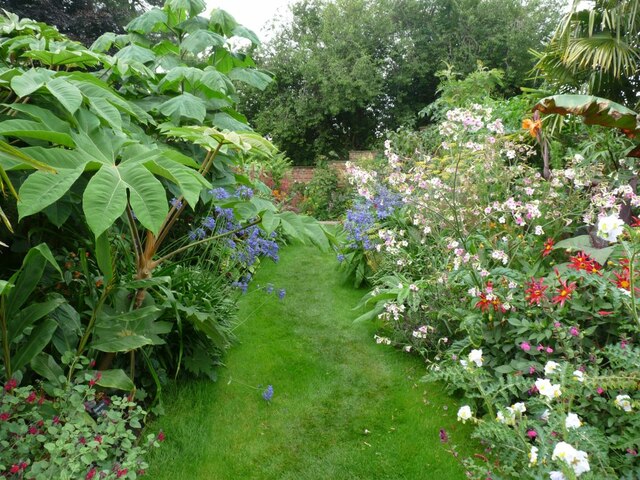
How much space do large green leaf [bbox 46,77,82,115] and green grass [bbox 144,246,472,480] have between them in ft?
5.28

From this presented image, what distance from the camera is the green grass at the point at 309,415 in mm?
2088

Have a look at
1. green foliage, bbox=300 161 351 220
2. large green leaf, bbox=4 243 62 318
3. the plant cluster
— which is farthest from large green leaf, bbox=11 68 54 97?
green foliage, bbox=300 161 351 220

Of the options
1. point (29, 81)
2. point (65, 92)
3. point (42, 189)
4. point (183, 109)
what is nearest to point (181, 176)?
point (42, 189)

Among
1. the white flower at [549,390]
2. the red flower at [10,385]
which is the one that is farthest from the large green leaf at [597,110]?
the red flower at [10,385]

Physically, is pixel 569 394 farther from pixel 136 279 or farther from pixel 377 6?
pixel 377 6

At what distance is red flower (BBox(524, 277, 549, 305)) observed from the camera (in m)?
2.23

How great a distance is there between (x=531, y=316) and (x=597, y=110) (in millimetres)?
1662

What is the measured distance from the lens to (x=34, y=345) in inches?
67.8

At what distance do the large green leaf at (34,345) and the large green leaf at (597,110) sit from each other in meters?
3.39

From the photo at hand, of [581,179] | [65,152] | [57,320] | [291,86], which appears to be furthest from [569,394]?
[291,86]

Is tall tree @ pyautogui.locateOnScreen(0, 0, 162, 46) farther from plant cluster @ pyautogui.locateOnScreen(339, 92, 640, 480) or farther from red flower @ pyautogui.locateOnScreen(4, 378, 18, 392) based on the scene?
red flower @ pyautogui.locateOnScreen(4, 378, 18, 392)

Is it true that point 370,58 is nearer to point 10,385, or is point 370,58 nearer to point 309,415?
point 309,415

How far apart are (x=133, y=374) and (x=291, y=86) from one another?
40.8 ft

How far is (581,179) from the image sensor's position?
282cm
